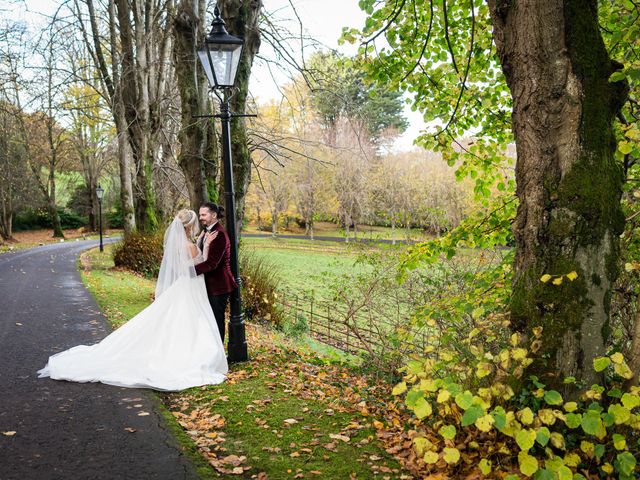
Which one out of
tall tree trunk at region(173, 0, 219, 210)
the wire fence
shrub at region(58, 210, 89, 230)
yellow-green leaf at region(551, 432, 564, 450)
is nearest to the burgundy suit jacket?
the wire fence

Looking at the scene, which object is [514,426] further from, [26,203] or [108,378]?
[26,203]

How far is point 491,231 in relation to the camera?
5738mm

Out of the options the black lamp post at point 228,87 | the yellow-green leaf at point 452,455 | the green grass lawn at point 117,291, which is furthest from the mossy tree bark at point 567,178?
the green grass lawn at point 117,291

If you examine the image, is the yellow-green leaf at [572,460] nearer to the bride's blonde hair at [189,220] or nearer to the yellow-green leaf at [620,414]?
the yellow-green leaf at [620,414]

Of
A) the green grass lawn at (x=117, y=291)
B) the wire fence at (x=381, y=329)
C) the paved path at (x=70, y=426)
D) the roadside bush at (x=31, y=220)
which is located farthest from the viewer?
the roadside bush at (x=31, y=220)

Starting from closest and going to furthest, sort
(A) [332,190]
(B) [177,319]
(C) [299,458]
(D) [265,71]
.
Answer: (C) [299,458] < (B) [177,319] < (D) [265,71] < (A) [332,190]

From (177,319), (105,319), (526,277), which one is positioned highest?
(526,277)

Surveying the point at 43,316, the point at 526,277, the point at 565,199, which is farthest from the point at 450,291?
the point at 43,316

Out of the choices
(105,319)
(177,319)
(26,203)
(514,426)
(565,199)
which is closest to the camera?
(514,426)

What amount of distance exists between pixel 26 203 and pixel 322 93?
4314 cm

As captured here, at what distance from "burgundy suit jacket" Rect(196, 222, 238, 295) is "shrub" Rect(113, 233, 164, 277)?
11.4 meters

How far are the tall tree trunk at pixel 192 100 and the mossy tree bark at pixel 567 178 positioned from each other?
890 cm

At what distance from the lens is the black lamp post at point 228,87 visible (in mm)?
5969

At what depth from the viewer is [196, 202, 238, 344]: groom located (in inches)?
246
